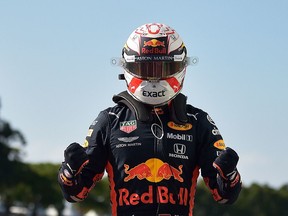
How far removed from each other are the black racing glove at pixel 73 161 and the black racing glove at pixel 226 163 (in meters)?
1.31

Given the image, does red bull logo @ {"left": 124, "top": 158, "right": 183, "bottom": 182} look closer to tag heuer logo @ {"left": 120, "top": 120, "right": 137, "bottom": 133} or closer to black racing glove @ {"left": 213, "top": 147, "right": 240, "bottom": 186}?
tag heuer logo @ {"left": 120, "top": 120, "right": 137, "bottom": 133}

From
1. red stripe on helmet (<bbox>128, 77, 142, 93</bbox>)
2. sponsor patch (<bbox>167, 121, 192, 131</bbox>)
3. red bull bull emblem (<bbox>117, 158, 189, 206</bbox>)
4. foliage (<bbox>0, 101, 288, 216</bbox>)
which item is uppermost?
red stripe on helmet (<bbox>128, 77, 142, 93</bbox>)

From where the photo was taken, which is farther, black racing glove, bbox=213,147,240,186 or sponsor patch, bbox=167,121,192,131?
sponsor patch, bbox=167,121,192,131

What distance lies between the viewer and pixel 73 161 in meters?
9.27

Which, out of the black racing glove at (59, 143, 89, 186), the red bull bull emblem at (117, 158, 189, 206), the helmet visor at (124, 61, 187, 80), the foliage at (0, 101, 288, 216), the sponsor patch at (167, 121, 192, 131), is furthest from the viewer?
the foliage at (0, 101, 288, 216)

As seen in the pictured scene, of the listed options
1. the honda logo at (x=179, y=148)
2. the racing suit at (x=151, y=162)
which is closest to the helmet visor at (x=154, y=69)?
the racing suit at (x=151, y=162)

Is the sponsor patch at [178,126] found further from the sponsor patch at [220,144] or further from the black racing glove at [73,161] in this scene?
the black racing glove at [73,161]

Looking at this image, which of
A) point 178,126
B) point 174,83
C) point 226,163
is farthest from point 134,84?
point 226,163

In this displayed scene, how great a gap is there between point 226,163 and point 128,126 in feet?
3.85

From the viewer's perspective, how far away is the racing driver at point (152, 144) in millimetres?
9570

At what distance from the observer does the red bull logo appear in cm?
961

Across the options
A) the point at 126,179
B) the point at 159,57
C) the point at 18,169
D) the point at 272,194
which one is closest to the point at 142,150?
the point at 126,179

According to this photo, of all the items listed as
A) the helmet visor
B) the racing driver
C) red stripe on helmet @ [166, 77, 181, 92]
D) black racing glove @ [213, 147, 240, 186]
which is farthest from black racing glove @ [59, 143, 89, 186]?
black racing glove @ [213, 147, 240, 186]

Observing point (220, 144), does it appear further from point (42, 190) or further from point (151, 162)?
point (42, 190)
